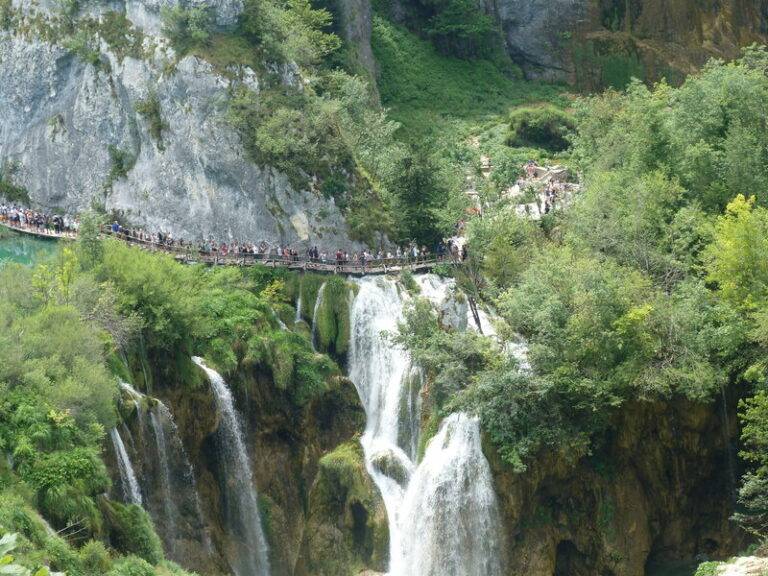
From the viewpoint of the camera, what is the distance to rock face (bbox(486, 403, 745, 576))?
43.0 metres

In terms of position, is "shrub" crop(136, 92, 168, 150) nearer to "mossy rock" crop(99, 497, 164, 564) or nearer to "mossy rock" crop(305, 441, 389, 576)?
"mossy rock" crop(305, 441, 389, 576)

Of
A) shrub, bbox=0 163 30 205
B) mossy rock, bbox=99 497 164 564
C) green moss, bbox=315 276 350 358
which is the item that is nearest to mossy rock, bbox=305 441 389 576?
green moss, bbox=315 276 350 358

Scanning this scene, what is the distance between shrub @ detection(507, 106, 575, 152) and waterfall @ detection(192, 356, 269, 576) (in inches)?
1278

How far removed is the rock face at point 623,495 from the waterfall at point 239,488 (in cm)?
862

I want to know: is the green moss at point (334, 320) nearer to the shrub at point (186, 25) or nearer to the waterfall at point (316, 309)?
the waterfall at point (316, 309)

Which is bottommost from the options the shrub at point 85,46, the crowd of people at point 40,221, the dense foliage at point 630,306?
the dense foliage at point 630,306

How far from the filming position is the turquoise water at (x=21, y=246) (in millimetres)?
52688

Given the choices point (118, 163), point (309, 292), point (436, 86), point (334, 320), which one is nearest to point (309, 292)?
point (309, 292)

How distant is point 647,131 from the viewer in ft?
173

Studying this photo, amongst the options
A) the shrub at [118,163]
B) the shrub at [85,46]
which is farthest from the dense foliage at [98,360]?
the shrub at [85,46]

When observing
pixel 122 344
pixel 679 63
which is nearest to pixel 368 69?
pixel 679 63

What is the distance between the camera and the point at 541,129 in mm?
72312

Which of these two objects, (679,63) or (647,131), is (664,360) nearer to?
(647,131)

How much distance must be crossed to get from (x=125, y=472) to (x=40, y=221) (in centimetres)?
2086
